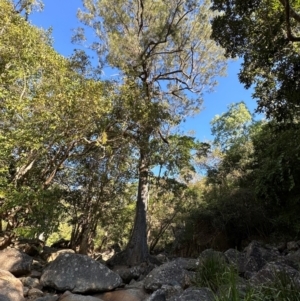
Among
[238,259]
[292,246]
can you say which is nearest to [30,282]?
[238,259]

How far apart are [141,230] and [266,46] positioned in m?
6.85

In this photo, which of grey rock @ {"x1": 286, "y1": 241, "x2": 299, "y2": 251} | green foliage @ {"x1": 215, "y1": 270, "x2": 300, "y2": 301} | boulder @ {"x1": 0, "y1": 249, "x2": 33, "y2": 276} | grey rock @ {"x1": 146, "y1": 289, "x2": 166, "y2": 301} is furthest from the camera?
grey rock @ {"x1": 286, "y1": 241, "x2": 299, "y2": 251}

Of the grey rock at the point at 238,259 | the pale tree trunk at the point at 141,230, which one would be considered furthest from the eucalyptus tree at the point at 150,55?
the grey rock at the point at 238,259

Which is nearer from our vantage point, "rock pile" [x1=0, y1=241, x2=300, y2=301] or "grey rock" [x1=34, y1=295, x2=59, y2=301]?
"grey rock" [x1=34, y1=295, x2=59, y2=301]

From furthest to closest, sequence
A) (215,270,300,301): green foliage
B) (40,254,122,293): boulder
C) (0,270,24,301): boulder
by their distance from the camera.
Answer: (40,254,122,293): boulder, (0,270,24,301): boulder, (215,270,300,301): green foliage

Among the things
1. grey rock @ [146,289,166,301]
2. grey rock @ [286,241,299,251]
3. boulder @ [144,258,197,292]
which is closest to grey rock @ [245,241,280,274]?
boulder @ [144,258,197,292]

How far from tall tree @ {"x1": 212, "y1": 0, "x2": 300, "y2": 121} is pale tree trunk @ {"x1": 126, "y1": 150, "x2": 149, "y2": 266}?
422 cm

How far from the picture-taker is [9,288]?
5.06 m

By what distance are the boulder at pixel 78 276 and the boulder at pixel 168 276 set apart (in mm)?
730

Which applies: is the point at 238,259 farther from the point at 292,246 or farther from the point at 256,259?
the point at 292,246

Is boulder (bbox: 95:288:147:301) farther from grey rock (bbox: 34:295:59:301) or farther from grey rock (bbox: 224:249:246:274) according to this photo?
grey rock (bbox: 224:249:246:274)

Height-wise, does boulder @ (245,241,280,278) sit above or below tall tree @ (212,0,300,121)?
below

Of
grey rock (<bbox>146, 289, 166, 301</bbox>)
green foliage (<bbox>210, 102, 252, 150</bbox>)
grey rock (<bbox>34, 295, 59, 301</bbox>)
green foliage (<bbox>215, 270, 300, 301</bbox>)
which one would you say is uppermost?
green foliage (<bbox>210, 102, 252, 150</bbox>)

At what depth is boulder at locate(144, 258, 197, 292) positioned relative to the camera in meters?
5.54
